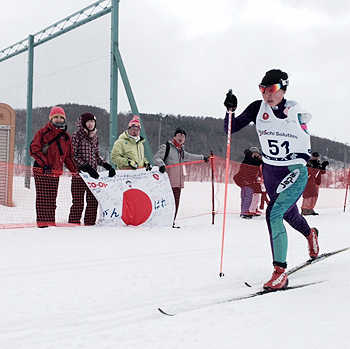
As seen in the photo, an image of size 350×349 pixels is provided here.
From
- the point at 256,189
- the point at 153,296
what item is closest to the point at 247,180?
the point at 256,189

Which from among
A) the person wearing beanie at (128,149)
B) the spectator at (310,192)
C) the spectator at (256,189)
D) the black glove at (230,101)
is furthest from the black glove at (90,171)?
the spectator at (310,192)

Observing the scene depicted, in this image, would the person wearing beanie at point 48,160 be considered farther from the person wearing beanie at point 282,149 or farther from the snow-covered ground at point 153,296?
the person wearing beanie at point 282,149

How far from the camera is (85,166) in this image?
606cm

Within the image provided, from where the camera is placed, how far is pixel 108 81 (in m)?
7.83

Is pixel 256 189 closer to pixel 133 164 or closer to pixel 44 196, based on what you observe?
pixel 133 164

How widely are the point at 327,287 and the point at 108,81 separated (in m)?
5.92

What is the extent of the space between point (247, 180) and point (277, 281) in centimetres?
614

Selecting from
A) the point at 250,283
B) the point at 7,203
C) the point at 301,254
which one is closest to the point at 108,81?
the point at 7,203

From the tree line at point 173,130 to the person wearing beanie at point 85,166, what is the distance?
938 millimetres

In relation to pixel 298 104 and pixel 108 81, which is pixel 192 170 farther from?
pixel 298 104

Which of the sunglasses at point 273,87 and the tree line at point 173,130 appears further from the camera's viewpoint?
the tree line at point 173,130

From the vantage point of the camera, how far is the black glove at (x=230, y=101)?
12.2 feet

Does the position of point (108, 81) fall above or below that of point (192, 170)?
above

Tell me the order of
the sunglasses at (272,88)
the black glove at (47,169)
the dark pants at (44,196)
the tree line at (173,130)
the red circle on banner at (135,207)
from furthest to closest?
the tree line at (173,130)
the red circle on banner at (135,207)
the dark pants at (44,196)
the black glove at (47,169)
the sunglasses at (272,88)
